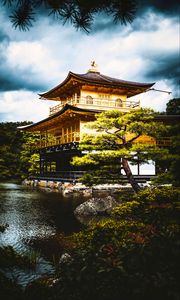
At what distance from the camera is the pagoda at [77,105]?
26.2 metres

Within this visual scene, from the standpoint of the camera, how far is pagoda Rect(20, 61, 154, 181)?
→ 1032 inches

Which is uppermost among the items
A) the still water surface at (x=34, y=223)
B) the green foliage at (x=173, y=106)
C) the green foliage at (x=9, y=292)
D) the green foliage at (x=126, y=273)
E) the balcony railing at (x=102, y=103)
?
the green foliage at (x=173, y=106)

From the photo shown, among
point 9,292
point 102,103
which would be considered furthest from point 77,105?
point 9,292

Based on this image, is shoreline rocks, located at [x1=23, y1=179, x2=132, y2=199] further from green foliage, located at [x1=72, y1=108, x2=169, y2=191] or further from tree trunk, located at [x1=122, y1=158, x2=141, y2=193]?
tree trunk, located at [x1=122, y1=158, x2=141, y2=193]

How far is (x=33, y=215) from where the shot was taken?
12.4 m

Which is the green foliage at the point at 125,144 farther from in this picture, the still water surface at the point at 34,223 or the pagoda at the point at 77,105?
the pagoda at the point at 77,105

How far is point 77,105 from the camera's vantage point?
89.8 feet

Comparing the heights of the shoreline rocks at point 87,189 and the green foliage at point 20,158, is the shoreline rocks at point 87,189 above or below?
below

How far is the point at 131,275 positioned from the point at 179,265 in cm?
47

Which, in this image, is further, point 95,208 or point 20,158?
point 20,158

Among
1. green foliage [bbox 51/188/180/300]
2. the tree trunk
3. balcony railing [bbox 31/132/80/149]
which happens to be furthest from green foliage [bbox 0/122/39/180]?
green foliage [bbox 51/188/180/300]

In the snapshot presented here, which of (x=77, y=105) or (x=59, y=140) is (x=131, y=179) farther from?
(x=59, y=140)

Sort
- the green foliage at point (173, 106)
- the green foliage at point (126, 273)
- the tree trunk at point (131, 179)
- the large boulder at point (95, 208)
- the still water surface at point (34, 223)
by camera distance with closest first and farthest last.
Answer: the green foliage at point (126, 273), the still water surface at point (34, 223), the large boulder at point (95, 208), the tree trunk at point (131, 179), the green foliage at point (173, 106)

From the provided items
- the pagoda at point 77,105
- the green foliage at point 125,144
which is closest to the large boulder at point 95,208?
the green foliage at point 125,144
